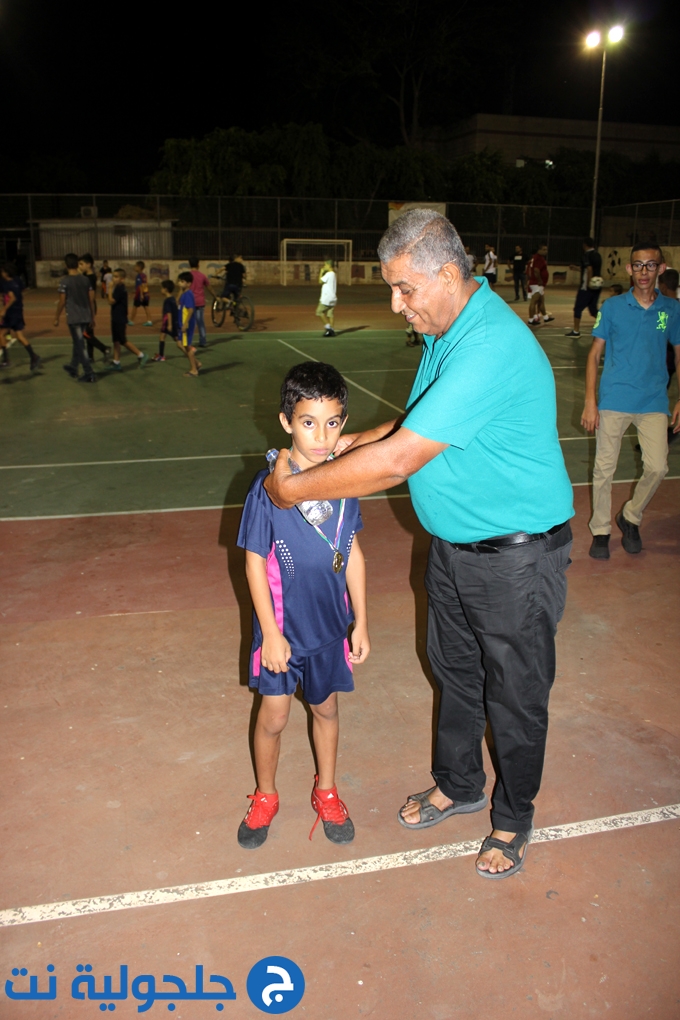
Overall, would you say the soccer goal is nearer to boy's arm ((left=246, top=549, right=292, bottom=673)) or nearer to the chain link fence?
the chain link fence

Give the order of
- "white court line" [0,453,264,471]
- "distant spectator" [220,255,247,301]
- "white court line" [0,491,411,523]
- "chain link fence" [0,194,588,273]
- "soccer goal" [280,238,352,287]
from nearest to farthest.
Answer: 1. "white court line" [0,491,411,523]
2. "white court line" [0,453,264,471]
3. "distant spectator" [220,255,247,301]
4. "chain link fence" [0,194,588,273]
5. "soccer goal" [280,238,352,287]

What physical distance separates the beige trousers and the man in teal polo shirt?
351cm

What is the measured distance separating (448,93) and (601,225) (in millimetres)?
21610

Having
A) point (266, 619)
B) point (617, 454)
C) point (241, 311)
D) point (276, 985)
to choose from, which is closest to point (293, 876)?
point (276, 985)

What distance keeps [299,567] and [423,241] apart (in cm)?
124

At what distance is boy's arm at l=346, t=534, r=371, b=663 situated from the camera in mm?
3172

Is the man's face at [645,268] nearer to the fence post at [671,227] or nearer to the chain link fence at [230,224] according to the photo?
the chain link fence at [230,224]

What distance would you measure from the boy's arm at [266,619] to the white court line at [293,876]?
818mm

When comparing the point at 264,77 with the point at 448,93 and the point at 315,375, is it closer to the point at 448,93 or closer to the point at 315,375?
the point at 448,93

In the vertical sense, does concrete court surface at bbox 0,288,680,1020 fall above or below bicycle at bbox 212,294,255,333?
below

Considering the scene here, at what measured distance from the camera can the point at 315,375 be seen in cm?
284

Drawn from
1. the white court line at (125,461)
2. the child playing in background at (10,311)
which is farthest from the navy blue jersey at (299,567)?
the child playing in background at (10,311)

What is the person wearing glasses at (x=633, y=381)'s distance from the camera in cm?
607

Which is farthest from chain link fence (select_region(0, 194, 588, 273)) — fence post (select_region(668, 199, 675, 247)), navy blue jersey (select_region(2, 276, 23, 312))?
navy blue jersey (select_region(2, 276, 23, 312))
